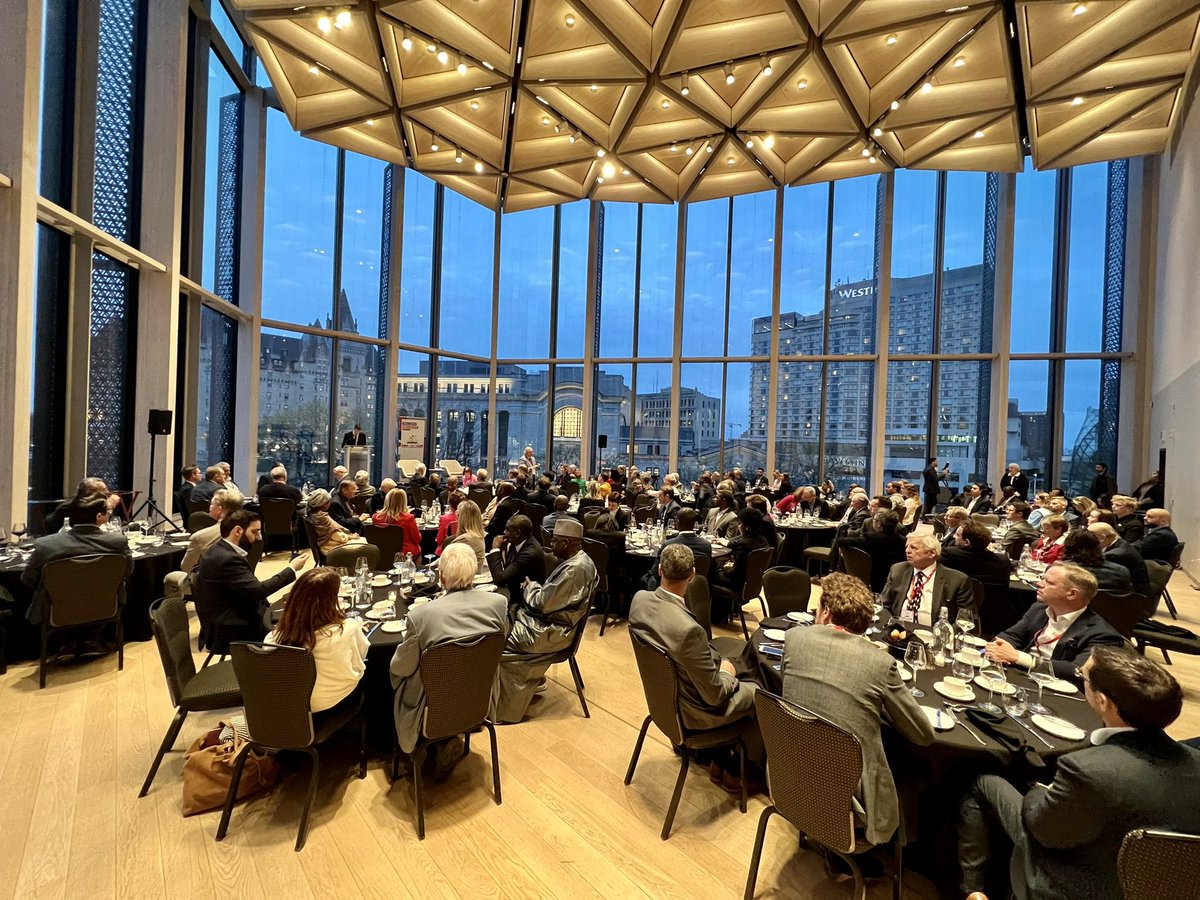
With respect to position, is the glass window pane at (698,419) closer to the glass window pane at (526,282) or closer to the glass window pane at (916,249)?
the glass window pane at (526,282)

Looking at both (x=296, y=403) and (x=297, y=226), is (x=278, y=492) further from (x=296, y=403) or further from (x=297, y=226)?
(x=297, y=226)

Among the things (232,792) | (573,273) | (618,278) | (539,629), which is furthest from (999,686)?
(573,273)

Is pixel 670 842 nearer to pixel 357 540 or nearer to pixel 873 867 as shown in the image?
pixel 873 867

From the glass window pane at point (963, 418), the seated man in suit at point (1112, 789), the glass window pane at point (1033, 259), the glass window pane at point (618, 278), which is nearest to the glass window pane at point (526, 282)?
the glass window pane at point (618, 278)

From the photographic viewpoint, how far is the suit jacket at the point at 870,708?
7.00 ft

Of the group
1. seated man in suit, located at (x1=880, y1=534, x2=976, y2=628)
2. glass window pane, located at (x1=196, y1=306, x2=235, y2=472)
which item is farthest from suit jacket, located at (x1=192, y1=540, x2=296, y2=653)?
glass window pane, located at (x1=196, y1=306, x2=235, y2=472)

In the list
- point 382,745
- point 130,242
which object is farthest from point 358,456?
point 382,745

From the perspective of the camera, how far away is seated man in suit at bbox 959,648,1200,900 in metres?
1.59

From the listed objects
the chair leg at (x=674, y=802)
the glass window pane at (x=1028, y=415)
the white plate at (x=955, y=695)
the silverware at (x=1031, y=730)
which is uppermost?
the glass window pane at (x=1028, y=415)

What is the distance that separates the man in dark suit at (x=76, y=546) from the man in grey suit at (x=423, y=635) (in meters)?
3.05

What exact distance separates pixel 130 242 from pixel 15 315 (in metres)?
3.20

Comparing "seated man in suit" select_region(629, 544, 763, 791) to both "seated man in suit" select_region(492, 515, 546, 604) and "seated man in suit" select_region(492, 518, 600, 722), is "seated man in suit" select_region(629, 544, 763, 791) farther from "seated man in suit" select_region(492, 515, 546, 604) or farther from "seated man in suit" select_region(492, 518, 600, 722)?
"seated man in suit" select_region(492, 515, 546, 604)

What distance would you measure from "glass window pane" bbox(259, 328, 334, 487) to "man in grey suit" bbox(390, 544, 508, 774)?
1059 centimetres

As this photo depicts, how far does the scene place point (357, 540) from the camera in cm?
567
